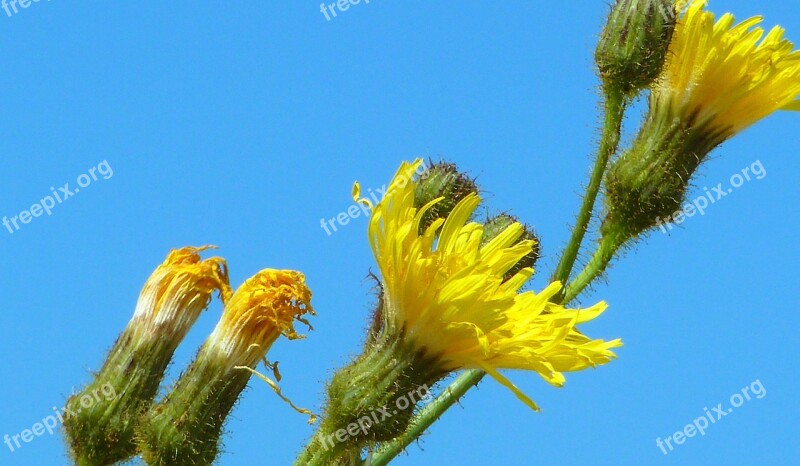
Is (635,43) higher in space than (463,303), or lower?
higher

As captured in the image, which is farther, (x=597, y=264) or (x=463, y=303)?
(x=597, y=264)

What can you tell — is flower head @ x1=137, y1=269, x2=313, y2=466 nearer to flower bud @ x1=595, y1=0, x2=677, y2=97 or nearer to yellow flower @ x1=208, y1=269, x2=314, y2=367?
yellow flower @ x1=208, y1=269, x2=314, y2=367

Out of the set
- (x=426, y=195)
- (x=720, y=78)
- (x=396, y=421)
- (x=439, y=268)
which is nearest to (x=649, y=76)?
(x=720, y=78)

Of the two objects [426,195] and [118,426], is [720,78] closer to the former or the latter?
[426,195]

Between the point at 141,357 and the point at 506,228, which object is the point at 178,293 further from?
the point at 506,228

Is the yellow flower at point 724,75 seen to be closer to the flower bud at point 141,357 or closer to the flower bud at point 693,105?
the flower bud at point 693,105

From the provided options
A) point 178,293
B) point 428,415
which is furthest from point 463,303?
point 178,293

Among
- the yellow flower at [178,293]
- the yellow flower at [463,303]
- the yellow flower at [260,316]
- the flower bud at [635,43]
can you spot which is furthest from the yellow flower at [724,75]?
the yellow flower at [178,293]
